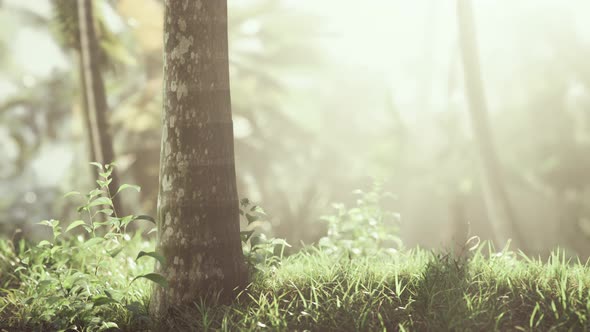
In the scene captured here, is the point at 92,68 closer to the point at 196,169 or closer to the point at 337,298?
the point at 196,169

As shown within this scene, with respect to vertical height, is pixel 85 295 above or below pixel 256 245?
below

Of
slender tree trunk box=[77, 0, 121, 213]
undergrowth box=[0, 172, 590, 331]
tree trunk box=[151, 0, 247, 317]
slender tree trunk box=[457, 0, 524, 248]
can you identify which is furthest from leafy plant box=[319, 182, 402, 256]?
slender tree trunk box=[457, 0, 524, 248]

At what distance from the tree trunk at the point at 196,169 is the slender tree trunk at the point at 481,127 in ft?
38.2

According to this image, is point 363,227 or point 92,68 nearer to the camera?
point 363,227

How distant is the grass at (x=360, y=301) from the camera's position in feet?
15.3

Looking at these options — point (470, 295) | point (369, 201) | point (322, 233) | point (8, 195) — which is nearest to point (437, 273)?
point (470, 295)

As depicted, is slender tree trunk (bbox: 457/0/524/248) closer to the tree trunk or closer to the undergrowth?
the undergrowth

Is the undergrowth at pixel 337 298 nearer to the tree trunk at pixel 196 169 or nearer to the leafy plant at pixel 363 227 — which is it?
the tree trunk at pixel 196 169

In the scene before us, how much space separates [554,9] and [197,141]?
91.2 feet

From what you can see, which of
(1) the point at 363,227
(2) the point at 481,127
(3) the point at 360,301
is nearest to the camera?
(3) the point at 360,301

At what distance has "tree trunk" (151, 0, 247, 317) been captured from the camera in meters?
5.04

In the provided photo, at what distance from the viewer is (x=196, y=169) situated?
5070mm

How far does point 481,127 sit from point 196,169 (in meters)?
12.0

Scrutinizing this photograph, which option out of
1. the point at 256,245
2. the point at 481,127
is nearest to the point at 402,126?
the point at 481,127
